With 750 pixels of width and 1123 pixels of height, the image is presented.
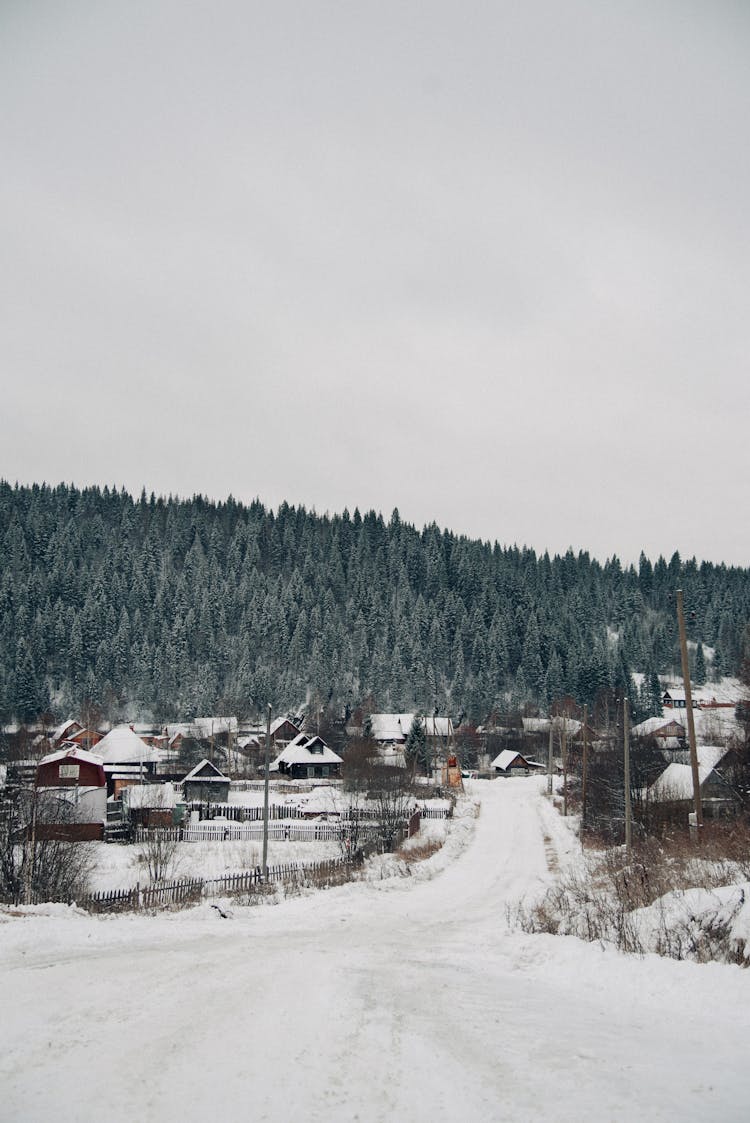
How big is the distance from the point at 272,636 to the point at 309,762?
79017 mm

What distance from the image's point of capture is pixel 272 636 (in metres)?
159

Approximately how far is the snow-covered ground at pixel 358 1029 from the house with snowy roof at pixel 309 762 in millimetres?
65141

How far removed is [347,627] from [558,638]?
4770cm

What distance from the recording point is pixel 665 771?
43.8 metres

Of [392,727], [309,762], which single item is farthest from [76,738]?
[392,727]

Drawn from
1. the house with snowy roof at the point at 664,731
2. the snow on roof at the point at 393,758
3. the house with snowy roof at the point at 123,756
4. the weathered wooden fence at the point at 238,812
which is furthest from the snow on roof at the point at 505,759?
the weathered wooden fence at the point at 238,812

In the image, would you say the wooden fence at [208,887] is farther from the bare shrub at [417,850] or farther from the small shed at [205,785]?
the small shed at [205,785]

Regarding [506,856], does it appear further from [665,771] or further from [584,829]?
[665,771]

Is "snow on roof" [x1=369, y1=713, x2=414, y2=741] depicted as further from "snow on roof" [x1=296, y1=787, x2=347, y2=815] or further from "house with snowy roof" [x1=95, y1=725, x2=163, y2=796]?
"house with snowy roof" [x1=95, y1=725, x2=163, y2=796]

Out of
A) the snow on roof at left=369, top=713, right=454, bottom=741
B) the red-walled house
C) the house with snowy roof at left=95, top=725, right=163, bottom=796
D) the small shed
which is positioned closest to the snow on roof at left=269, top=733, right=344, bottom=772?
the house with snowy roof at left=95, top=725, right=163, bottom=796

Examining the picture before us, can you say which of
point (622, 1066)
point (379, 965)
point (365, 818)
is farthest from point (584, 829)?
point (622, 1066)

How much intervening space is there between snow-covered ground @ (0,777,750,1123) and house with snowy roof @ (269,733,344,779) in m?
65.1

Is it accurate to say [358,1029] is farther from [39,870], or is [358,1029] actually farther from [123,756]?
[123,756]

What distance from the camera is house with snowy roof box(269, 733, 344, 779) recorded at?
81.6 metres
